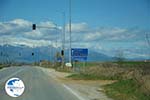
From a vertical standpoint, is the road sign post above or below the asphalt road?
above

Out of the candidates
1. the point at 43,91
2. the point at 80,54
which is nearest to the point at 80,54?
the point at 80,54

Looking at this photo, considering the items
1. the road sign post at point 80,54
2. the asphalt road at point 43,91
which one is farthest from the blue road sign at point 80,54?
the asphalt road at point 43,91

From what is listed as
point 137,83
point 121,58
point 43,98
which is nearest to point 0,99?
point 43,98

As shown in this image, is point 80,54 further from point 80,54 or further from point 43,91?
point 43,91

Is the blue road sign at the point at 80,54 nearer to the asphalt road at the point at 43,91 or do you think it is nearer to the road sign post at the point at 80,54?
the road sign post at the point at 80,54

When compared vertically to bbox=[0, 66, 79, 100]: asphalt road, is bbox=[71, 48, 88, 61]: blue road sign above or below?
above

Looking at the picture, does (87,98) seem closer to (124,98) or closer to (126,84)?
(124,98)

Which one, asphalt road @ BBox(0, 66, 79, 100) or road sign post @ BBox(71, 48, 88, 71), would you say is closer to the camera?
asphalt road @ BBox(0, 66, 79, 100)

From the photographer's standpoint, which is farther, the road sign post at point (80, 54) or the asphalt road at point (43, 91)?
the road sign post at point (80, 54)

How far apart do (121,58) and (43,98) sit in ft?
161

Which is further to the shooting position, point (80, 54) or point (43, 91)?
point (80, 54)

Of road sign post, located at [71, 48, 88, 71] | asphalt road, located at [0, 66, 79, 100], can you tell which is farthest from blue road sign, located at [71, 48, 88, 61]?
asphalt road, located at [0, 66, 79, 100]

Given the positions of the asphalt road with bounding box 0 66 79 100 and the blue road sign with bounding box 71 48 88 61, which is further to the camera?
the blue road sign with bounding box 71 48 88 61

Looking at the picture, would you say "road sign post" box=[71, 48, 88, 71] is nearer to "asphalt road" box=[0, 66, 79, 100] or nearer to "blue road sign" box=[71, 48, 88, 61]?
"blue road sign" box=[71, 48, 88, 61]
